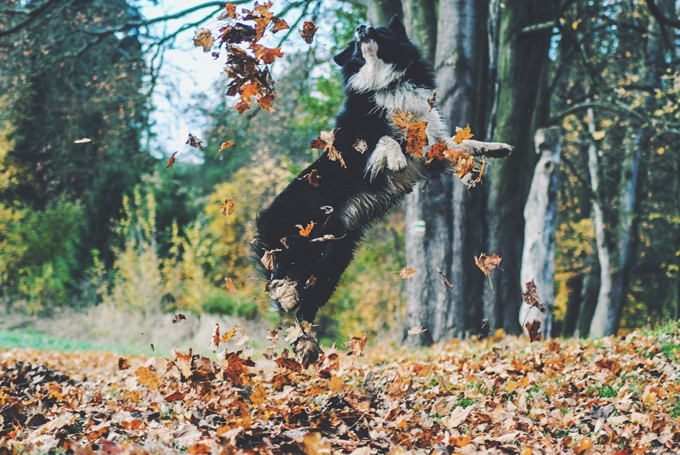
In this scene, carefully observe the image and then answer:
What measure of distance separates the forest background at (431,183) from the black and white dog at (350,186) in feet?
1.25

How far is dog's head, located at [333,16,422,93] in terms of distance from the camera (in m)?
3.79

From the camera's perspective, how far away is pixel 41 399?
3.21m

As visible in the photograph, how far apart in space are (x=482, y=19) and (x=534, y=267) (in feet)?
11.3

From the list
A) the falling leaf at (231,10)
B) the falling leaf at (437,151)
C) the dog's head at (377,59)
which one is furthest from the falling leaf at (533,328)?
the falling leaf at (231,10)

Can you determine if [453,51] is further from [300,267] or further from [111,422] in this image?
[111,422]

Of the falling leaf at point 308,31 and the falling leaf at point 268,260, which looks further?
the falling leaf at point 268,260

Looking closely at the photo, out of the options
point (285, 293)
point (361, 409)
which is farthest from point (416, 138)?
point (361, 409)

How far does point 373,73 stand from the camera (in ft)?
12.6

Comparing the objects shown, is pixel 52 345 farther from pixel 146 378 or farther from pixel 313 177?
pixel 313 177

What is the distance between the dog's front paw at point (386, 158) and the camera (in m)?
3.18

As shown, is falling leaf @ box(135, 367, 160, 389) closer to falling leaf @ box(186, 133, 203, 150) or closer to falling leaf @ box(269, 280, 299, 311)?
falling leaf @ box(269, 280, 299, 311)

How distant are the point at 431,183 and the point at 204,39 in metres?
4.64

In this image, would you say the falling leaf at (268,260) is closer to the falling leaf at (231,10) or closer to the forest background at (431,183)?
the forest background at (431,183)

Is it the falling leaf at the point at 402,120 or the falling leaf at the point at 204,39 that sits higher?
the falling leaf at the point at 204,39
